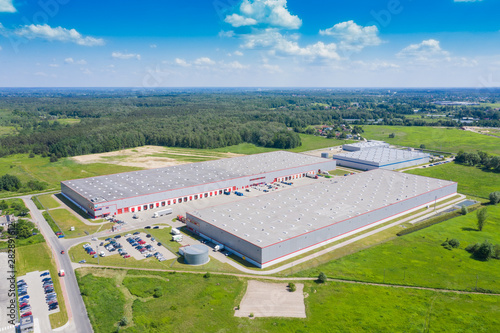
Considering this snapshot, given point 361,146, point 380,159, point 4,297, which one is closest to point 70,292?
point 4,297

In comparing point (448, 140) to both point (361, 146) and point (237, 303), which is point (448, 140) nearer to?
point (361, 146)

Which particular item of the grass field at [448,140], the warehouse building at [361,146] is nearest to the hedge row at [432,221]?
the warehouse building at [361,146]

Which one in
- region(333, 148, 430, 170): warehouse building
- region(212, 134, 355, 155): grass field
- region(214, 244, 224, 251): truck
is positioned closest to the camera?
region(214, 244, 224, 251): truck

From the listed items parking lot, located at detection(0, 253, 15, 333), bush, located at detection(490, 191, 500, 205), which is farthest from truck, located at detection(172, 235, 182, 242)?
bush, located at detection(490, 191, 500, 205)

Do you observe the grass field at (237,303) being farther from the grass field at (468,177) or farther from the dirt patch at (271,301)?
the grass field at (468,177)

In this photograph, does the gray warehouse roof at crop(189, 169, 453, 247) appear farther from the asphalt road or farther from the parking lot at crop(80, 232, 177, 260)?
the asphalt road
